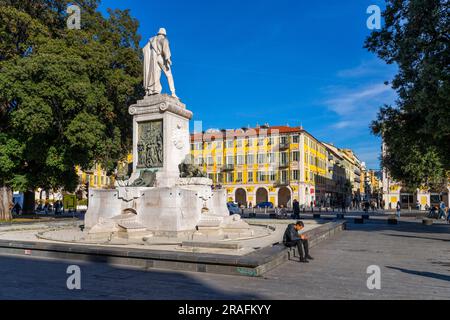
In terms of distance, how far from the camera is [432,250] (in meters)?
12.8

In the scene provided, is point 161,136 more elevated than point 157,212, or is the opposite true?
point 161,136

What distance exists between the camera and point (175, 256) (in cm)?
893

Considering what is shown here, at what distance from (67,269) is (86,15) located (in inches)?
1022

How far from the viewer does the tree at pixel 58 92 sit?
23422mm

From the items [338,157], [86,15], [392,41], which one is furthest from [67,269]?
[338,157]

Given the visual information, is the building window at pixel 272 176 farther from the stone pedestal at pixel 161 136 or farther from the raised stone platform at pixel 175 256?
the raised stone platform at pixel 175 256

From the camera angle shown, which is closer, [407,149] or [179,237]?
[179,237]

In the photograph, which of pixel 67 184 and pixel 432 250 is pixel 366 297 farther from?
pixel 67 184

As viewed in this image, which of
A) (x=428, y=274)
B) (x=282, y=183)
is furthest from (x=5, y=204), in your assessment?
(x=282, y=183)

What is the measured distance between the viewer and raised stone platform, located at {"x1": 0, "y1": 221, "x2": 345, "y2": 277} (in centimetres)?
831

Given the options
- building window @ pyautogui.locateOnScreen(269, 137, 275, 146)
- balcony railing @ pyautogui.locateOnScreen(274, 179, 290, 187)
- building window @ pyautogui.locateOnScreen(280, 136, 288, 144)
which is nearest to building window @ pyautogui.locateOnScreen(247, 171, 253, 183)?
balcony railing @ pyautogui.locateOnScreen(274, 179, 290, 187)

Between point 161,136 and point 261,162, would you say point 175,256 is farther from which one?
point 261,162

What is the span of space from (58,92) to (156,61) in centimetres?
996

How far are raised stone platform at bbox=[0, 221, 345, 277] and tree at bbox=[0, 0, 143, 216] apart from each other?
13.4m
